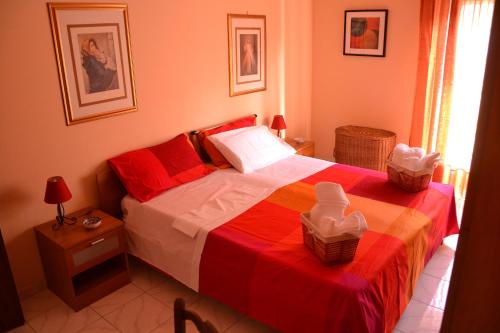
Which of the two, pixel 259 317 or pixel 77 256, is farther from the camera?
pixel 77 256

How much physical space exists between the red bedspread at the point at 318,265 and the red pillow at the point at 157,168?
2.37 ft

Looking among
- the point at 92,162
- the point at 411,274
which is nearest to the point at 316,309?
the point at 411,274

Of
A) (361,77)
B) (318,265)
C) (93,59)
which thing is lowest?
(318,265)

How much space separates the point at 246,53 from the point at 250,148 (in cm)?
104

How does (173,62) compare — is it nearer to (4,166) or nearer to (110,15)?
(110,15)

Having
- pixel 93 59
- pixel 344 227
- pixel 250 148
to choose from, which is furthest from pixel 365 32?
pixel 344 227

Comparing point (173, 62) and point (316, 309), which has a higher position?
point (173, 62)

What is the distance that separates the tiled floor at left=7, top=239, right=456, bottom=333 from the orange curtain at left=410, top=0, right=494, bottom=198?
1.49 m

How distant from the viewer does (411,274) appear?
236 cm

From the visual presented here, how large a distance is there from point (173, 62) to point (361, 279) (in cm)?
228

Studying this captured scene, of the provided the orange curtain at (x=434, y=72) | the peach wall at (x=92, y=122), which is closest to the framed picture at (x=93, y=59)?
the peach wall at (x=92, y=122)

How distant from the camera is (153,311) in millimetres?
2596

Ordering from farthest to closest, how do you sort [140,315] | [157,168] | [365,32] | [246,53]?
[365,32], [246,53], [157,168], [140,315]

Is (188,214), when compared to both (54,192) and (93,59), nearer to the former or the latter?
(54,192)
